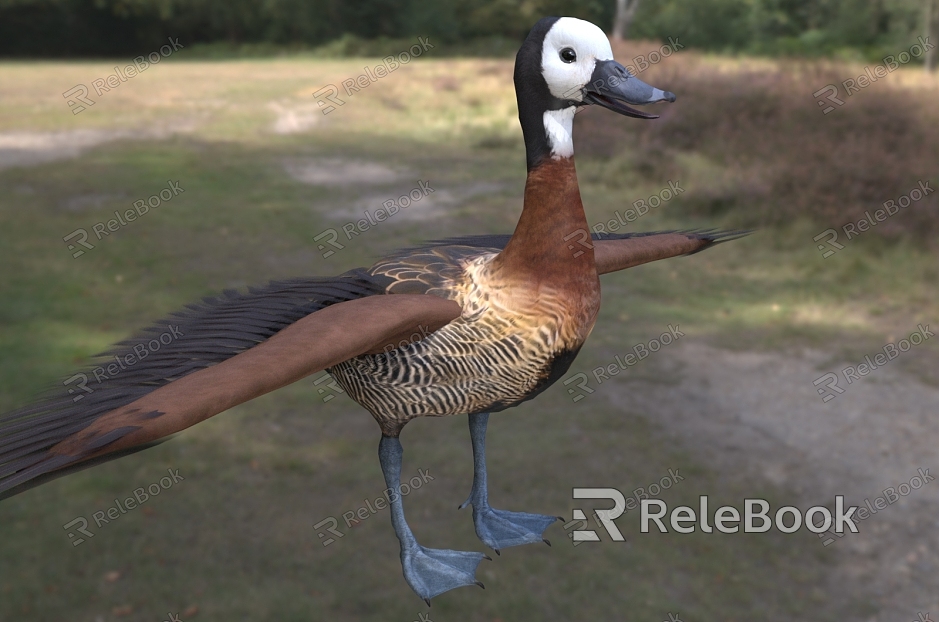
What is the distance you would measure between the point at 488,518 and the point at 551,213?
836mm

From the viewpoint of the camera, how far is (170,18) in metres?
42.2

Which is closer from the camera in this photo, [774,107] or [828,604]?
[828,604]

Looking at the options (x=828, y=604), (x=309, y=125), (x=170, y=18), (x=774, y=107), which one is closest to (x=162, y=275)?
(x=828, y=604)

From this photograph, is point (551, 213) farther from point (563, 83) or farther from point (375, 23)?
point (375, 23)

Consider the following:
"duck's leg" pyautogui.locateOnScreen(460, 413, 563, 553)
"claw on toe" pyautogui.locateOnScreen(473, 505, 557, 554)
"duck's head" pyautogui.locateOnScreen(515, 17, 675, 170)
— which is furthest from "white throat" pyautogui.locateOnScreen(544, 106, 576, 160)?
"claw on toe" pyautogui.locateOnScreen(473, 505, 557, 554)

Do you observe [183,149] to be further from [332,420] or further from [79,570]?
[79,570]

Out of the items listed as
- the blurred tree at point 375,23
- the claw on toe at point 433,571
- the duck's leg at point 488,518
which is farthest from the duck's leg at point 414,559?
the blurred tree at point 375,23

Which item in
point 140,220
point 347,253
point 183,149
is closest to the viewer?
point 347,253

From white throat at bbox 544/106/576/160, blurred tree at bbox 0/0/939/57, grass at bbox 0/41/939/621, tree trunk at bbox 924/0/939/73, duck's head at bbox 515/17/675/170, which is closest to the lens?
duck's head at bbox 515/17/675/170

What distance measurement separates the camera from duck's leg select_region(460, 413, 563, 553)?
1.86 meters

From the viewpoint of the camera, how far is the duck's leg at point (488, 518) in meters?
1.86

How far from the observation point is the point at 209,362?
4.74ft

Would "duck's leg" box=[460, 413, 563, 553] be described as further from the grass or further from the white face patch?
the grass

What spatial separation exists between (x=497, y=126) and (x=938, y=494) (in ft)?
43.1
